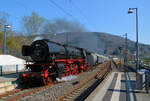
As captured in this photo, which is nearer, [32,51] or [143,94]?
[143,94]

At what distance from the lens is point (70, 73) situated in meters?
17.8

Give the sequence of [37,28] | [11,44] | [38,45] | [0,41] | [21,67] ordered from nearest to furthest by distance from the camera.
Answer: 1. [38,45]
2. [21,67]
3. [37,28]
4. [0,41]
5. [11,44]

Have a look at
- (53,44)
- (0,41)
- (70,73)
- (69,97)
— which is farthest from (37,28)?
(69,97)

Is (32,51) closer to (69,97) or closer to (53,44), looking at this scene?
(53,44)

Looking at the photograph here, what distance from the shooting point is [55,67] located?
13.8 metres


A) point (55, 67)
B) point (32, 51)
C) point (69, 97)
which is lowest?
point (69, 97)

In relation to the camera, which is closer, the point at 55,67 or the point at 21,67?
the point at 55,67

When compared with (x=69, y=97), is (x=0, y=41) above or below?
above

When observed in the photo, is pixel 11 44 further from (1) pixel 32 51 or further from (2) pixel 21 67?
(1) pixel 32 51

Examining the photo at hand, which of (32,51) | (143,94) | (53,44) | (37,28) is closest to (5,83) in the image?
(32,51)

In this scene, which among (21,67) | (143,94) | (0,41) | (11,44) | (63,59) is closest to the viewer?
(143,94)

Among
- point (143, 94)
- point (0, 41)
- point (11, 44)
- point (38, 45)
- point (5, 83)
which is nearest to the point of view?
point (143, 94)

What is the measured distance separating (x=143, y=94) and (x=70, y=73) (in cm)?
975

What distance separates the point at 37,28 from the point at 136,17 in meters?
23.8
